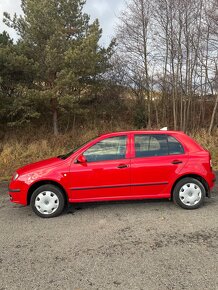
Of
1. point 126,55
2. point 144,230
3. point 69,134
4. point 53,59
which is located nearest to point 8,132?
point 69,134

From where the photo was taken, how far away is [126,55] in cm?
1487

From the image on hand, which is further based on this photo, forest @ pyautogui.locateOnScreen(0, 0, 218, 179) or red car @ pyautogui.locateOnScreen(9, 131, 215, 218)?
forest @ pyautogui.locateOnScreen(0, 0, 218, 179)

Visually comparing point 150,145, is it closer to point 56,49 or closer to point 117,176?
point 117,176

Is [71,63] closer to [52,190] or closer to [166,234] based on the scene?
[52,190]

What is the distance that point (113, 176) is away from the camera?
5.01 m

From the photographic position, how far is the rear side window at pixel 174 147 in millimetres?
5227

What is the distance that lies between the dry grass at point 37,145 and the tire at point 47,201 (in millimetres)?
3844

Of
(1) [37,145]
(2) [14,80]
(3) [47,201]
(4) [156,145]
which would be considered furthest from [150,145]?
(2) [14,80]

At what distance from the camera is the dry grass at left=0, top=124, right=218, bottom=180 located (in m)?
10.0

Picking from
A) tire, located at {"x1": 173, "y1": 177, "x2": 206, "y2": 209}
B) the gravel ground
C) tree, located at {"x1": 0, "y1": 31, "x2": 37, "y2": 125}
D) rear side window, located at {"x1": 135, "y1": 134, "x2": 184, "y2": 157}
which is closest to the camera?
the gravel ground

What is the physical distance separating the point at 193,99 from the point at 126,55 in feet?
15.7

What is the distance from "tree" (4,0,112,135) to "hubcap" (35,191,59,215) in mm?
6654

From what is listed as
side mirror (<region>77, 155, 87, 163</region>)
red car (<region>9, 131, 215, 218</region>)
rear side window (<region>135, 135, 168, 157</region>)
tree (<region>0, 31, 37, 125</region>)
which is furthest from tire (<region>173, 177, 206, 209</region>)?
tree (<region>0, 31, 37, 125</region>)

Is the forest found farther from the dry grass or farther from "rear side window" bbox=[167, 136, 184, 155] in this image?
"rear side window" bbox=[167, 136, 184, 155]
